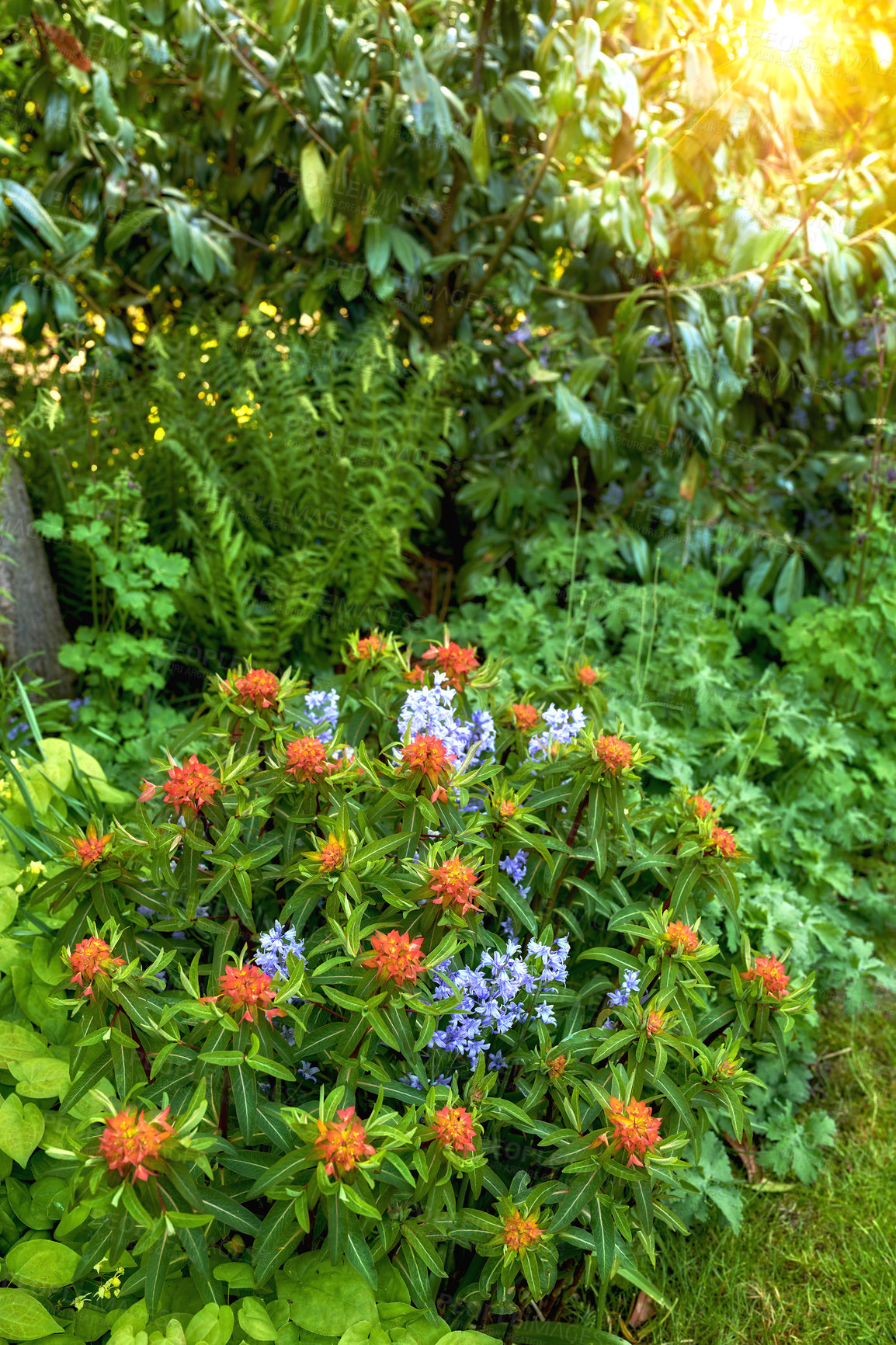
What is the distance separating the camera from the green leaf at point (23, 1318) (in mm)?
1178

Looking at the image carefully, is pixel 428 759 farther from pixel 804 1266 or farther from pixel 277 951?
pixel 804 1266

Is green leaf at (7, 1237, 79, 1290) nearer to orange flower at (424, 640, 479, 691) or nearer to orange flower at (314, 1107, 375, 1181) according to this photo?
orange flower at (314, 1107, 375, 1181)

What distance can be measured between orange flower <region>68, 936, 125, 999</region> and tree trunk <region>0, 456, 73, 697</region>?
1.56m

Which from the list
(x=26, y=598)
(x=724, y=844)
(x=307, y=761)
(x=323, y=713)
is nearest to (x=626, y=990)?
(x=724, y=844)

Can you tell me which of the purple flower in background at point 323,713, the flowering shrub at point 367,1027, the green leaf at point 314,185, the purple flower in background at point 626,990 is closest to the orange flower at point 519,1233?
the flowering shrub at point 367,1027

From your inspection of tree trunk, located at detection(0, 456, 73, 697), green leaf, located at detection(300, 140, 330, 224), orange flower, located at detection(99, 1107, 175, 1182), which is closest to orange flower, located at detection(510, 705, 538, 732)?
orange flower, located at detection(99, 1107, 175, 1182)

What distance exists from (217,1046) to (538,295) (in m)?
3.01

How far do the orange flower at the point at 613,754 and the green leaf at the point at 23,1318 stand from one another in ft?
3.56

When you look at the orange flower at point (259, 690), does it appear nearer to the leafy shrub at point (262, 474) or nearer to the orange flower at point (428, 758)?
the orange flower at point (428, 758)

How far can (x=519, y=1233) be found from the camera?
3.97 ft

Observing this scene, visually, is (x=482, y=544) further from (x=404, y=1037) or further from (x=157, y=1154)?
(x=157, y=1154)

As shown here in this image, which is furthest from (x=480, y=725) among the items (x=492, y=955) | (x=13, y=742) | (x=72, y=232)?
(x=72, y=232)

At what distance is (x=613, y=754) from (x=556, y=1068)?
498 mm

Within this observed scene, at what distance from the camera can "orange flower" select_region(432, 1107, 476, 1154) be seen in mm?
1167
